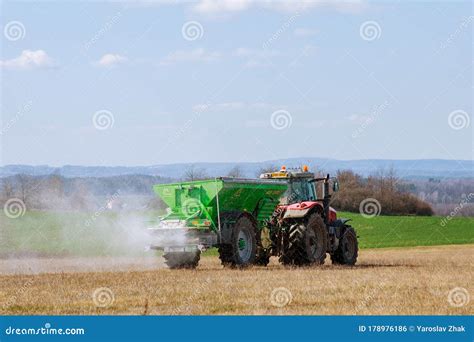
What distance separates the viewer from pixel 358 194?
170 ft

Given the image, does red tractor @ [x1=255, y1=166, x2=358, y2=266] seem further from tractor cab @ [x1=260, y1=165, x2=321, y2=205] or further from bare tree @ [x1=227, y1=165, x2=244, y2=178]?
bare tree @ [x1=227, y1=165, x2=244, y2=178]

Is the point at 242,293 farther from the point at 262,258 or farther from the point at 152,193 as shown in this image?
the point at 152,193

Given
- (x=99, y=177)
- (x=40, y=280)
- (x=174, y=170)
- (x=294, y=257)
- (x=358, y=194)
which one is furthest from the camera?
(x=358, y=194)

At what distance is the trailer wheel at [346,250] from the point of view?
2230cm

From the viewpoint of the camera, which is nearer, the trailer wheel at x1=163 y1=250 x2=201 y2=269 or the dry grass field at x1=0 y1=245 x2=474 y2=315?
the dry grass field at x1=0 y1=245 x2=474 y2=315

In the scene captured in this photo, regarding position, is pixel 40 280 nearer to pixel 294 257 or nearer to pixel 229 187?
pixel 229 187

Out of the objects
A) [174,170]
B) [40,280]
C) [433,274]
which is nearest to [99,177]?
[174,170]

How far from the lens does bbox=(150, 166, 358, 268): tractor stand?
19.2 metres

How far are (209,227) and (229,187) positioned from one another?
1092 mm

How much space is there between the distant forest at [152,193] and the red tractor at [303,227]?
2.42m


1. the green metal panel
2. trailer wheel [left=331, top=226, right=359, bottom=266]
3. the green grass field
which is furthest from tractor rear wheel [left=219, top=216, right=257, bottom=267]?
trailer wheel [left=331, top=226, right=359, bottom=266]

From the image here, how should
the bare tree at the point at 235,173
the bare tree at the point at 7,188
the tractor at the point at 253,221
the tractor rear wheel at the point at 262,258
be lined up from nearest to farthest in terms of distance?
the tractor at the point at 253,221 < the tractor rear wheel at the point at 262,258 < the bare tree at the point at 235,173 < the bare tree at the point at 7,188

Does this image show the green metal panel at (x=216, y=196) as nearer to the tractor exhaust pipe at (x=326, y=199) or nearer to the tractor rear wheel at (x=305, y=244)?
the tractor rear wheel at (x=305, y=244)

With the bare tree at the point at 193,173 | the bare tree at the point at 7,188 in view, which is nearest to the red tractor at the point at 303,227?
the bare tree at the point at 193,173
